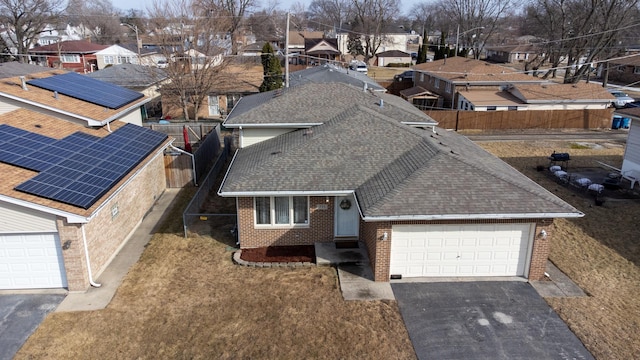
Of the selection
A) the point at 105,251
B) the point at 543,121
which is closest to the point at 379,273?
the point at 105,251

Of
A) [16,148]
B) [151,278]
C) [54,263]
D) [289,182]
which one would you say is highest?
[16,148]

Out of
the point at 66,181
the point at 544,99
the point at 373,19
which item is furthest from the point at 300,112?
the point at 373,19

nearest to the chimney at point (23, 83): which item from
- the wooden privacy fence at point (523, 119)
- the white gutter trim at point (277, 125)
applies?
the white gutter trim at point (277, 125)

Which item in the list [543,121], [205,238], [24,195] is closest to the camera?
[24,195]

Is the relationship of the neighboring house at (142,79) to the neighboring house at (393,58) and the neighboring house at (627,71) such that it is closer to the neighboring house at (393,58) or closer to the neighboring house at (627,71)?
the neighboring house at (393,58)

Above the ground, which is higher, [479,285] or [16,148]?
[16,148]

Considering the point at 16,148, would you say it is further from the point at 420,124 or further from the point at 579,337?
the point at 579,337

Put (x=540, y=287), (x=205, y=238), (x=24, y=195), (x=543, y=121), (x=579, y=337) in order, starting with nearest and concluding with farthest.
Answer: (x=579, y=337) < (x=24, y=195) < (x=540, y=287) < (x=205, y=238) < (x=543, y=121)

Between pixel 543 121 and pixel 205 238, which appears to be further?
pixel 543 121
